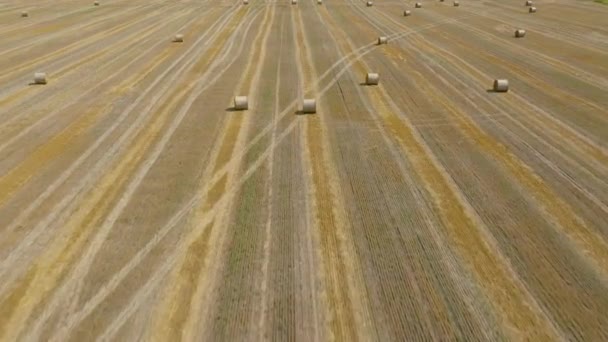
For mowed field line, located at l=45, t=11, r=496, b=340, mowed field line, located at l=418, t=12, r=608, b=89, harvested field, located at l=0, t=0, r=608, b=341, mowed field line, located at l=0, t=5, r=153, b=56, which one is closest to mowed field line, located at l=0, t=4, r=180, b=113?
harvested field, located at l=0, t=0, r=608, b=341

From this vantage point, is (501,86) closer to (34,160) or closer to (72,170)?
(72,170)

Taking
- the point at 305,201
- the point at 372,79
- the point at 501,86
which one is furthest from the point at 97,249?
the point at 501,86

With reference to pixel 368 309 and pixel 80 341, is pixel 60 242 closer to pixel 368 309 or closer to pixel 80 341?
pixel 80 341

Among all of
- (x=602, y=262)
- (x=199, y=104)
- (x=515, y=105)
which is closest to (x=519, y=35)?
(x=515, y=105)

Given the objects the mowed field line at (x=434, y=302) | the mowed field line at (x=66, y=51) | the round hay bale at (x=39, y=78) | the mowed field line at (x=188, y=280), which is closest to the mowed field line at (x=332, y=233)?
the mowed field line at (x=434, y=302)

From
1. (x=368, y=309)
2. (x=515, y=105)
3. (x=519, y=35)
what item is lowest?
(x=368, y=309)

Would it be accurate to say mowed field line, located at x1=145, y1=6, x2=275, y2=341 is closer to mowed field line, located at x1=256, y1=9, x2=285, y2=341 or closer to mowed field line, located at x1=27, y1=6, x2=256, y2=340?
mowed field line, located at x1=27, y1=6, x2=256, y2=340
